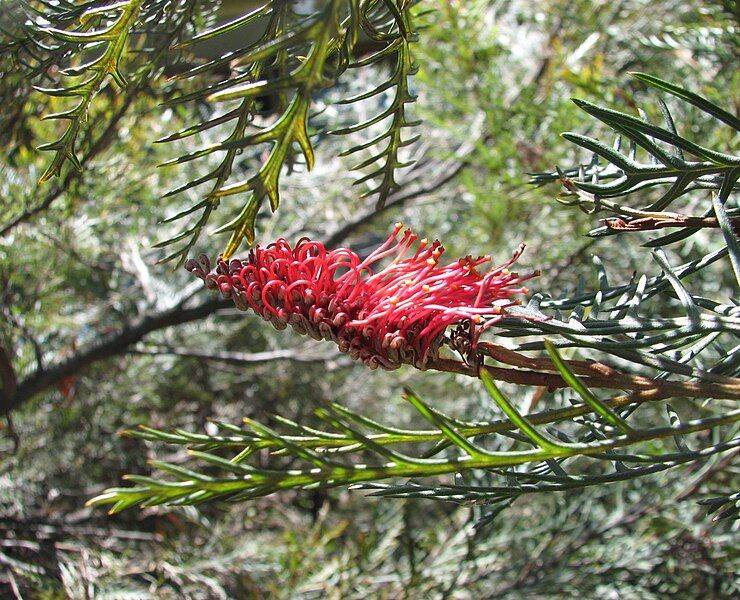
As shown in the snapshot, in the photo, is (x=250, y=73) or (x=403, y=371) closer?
(x=250, y=73)

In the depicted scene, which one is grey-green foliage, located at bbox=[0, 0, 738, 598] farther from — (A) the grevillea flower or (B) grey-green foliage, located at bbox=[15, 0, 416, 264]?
(A) the grevillea flower

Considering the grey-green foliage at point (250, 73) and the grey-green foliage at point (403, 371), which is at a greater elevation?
the grey-green foliage at point (250, 73)

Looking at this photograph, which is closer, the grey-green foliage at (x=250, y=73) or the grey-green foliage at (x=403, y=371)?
the grey-green foliage at (x=250, y=73)

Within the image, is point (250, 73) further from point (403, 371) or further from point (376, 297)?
point (403, 371)

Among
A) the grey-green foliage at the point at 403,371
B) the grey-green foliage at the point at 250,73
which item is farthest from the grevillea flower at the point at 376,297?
the grey-green foliage at the point at 403,371

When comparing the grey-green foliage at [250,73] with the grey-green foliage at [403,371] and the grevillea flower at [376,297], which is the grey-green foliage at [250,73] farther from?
the grey-green foliage at [403,371]

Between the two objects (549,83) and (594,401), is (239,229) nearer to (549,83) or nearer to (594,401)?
(594,401)

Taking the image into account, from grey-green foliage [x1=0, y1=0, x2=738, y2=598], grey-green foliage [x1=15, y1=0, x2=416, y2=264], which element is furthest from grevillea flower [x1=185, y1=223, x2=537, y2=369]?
grey-green foliage [x1=0, y1=0, x2=738, y2=598]

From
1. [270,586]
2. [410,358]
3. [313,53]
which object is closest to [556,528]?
[270,586]

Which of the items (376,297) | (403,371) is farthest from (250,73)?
(403,371)
